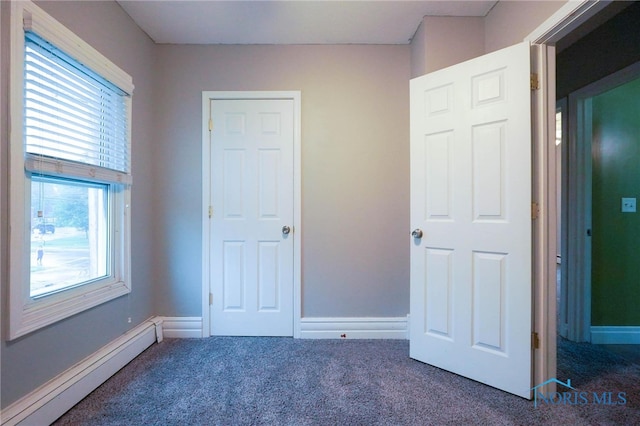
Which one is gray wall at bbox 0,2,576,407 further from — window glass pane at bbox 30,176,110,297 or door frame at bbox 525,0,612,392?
door frame at bbox 525,0,612,392

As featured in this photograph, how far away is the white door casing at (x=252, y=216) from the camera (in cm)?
225

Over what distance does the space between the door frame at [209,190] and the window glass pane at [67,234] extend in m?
0.66

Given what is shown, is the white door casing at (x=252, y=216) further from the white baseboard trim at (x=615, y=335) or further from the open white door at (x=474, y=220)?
the white baseboard trim at (x=615, y=335)

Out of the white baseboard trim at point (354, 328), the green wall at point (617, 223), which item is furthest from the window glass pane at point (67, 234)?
the green wall at point (617, 223)

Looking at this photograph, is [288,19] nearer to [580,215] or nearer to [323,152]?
[323,152]

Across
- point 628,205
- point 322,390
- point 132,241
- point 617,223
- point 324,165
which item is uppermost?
point 324,165

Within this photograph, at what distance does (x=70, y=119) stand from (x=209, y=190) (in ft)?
3.15

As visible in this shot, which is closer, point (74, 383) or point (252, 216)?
point (74, 383)

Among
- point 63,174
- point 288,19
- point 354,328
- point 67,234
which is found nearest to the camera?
point 63,174

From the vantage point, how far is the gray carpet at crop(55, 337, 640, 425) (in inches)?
→ 53.3

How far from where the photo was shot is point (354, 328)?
2.23m

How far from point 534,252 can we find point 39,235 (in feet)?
8.78

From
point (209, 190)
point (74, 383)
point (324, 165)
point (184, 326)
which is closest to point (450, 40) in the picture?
point (324, 165)

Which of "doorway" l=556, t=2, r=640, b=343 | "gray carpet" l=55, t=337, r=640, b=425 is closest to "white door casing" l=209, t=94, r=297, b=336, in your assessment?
"gray carpet" l=55, t=337, r=640, b=425
